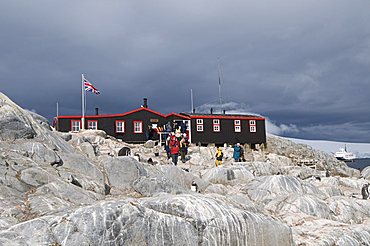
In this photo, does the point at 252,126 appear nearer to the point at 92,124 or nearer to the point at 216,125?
the point at 216,125

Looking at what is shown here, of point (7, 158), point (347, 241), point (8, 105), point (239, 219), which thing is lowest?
point (347, 241)

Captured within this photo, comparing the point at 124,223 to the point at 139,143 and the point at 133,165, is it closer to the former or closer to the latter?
the point at 133,165

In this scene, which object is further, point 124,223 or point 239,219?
point 239,219

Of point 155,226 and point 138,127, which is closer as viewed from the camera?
point 155,226

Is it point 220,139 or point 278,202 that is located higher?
point 220,139

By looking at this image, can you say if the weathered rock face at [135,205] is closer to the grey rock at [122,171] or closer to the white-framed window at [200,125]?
the grey rock at [122,171]

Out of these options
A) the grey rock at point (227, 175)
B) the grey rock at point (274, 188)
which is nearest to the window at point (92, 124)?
the grey rock at point (227, 175)

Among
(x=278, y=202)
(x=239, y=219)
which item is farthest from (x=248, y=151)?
(x=239, y=219)

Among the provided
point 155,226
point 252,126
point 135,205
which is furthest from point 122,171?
point 252,126

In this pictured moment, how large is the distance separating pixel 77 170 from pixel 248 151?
35506 mm

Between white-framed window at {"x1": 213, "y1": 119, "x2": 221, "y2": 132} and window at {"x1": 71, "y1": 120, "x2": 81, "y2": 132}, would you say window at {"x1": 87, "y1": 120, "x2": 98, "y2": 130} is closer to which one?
window at {"x1": 71, "y1": 120, "x2": 81, "y2": 132}

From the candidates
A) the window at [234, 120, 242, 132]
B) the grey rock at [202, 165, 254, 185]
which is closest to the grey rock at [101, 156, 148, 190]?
the grey rock at [202, 165, 254, 185]

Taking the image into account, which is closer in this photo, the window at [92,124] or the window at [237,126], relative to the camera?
the window at [92,124]

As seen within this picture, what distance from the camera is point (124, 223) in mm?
8773
